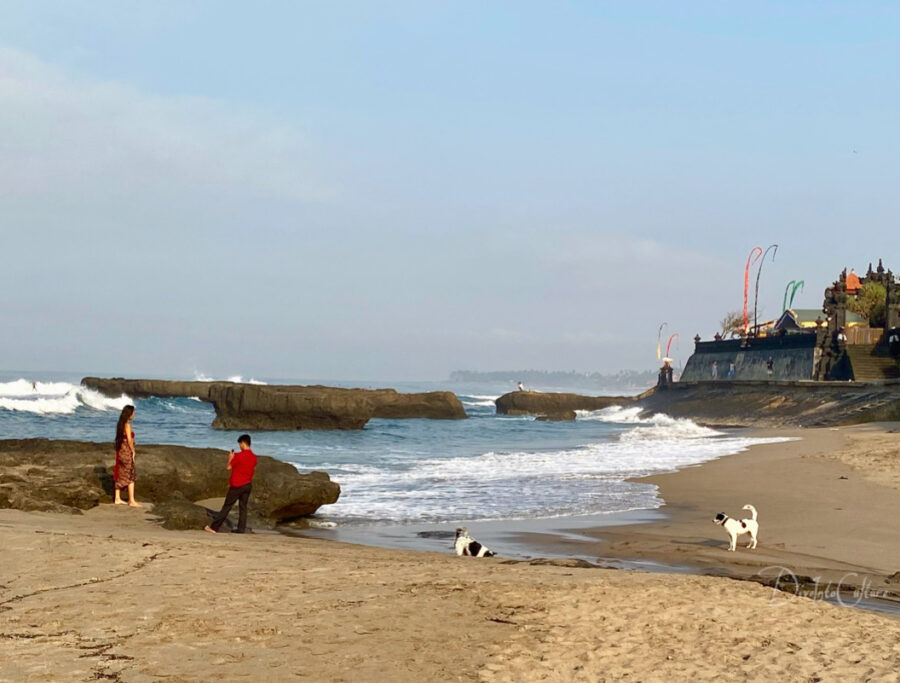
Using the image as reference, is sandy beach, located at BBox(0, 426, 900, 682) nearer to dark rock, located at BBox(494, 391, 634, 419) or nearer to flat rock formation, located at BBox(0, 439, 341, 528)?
flat rock formation, located at BBox(0, 439, 341, 528)

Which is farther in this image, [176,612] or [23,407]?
[23,407]

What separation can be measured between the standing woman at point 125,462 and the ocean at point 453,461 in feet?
9.09

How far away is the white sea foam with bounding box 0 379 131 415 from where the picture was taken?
61094 millimetres

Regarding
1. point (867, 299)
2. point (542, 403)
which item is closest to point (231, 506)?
point (542, 403)

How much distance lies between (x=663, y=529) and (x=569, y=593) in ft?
22.1

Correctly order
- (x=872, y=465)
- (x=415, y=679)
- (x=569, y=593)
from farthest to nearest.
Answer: (x=872, y=465) < (x=569, y=593) < (x=415, y=679)

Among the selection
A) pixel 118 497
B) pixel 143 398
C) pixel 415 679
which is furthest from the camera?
pixel 143 398

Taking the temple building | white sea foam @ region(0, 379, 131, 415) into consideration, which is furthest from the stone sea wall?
white sea foam @ region(0, 379, 131, 415)

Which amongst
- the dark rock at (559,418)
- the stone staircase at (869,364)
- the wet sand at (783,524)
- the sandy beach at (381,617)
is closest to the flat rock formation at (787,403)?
the stone staircase at (869,364)

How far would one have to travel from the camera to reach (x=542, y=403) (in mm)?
75812

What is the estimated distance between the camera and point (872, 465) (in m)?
20.6

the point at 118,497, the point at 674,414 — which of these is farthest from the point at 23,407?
the point at 118,497

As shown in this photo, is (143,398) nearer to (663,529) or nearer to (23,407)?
(23,407)

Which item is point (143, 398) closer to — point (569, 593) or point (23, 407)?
point (23, 407)
